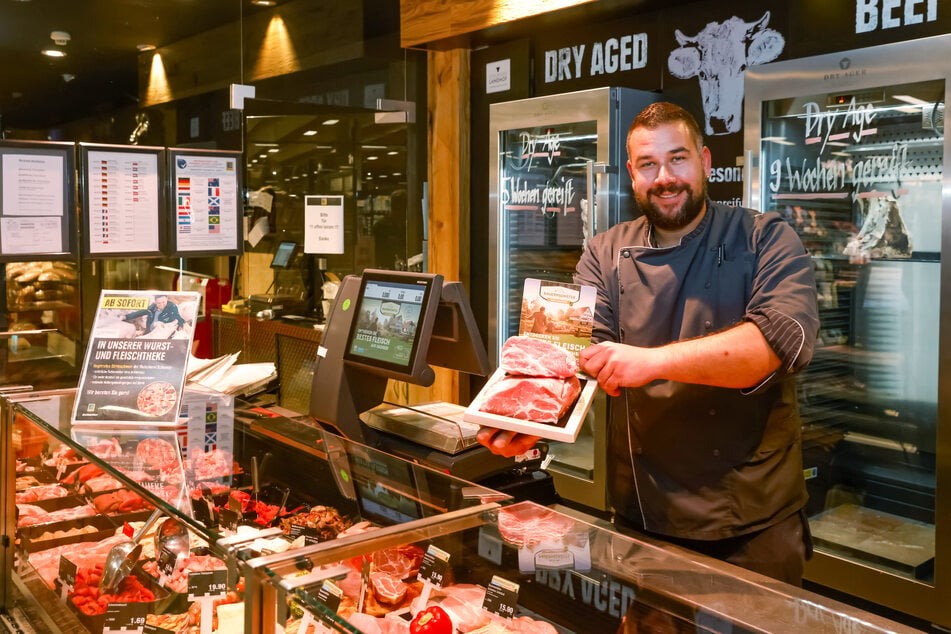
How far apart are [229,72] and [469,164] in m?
1.47

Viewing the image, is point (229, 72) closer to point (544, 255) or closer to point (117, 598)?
point (544, 255)

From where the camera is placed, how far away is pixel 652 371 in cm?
193

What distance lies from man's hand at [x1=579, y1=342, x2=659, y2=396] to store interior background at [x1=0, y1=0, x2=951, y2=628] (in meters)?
1.92

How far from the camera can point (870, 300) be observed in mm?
3340

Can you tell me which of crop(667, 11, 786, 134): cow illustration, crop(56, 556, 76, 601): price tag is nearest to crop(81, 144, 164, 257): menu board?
crop(56, 556, 76, 601): price tag

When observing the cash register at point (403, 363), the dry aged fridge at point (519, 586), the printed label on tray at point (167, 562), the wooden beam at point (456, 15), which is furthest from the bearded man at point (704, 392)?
the wooden beam at point (456, 15)

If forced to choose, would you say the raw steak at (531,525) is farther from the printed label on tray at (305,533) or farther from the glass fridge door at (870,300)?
the glass fridge door at (870,300)

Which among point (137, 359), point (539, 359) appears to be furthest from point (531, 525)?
point (137, 359)

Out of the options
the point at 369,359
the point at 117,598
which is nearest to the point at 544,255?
the point at 369,359

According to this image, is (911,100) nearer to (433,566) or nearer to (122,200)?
(433,566)

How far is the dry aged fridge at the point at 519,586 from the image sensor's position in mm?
1296

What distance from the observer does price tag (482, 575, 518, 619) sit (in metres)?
1.51

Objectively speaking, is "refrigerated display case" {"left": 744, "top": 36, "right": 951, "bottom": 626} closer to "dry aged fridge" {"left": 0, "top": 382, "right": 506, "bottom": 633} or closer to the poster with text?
"dry aged fridge" {"left": 0, "top": 382, "right": 506, "bottom": 633}

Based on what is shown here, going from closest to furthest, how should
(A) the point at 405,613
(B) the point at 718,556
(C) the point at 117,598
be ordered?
(A) the point at 405,613 → (C) the point at 117,598 → (B) the point at 718,556
